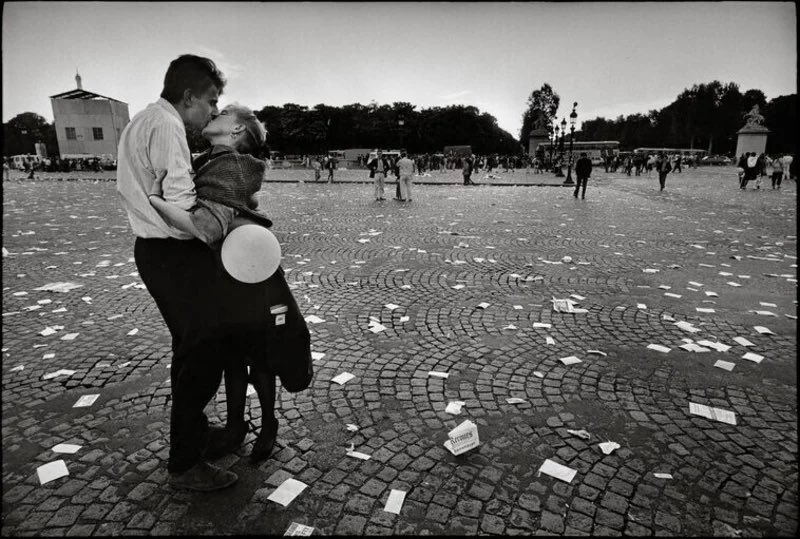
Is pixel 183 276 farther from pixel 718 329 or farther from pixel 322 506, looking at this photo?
pixel 718 329

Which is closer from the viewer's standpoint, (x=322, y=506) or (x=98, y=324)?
(x=322, y=506)

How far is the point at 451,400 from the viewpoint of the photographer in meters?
3.88

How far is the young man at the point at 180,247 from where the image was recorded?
8.01ft

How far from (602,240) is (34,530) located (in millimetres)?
9918

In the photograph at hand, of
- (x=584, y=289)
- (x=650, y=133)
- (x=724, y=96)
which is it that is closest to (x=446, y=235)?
(x=584, y=289)

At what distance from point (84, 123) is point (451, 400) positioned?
7344 cm

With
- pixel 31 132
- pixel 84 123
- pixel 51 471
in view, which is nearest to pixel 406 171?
Answer: pixel 51 471

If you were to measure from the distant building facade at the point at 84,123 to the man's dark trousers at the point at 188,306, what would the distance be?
7031 cm

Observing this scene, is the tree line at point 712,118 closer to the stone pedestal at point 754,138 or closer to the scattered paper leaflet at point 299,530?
the stone pedestal at point 754,138

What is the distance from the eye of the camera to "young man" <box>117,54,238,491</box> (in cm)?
244

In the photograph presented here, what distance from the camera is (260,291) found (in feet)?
9.00

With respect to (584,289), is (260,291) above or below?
above

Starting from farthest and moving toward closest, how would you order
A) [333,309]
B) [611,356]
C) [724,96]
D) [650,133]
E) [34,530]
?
[650,133] → [724,96] → [333,309] → [611,356] → [34,530]

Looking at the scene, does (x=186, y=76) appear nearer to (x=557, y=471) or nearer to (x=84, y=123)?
(x=557, y=471)
